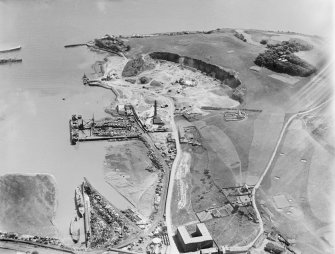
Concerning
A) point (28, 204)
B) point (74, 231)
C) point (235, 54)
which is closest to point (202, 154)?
point (74, 231)

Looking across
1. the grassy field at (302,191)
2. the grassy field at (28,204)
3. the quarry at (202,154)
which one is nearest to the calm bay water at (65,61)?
the grassy field at (28,204)

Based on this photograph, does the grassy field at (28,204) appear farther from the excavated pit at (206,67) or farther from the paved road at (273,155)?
the excavated pit at (206,67)

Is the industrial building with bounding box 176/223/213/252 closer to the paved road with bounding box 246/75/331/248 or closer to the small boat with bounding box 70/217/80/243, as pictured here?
the paved road with bounding box 246/75/331/248

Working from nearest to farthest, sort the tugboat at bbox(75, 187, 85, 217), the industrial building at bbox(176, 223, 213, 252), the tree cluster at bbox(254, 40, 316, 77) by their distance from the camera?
1. the industrial building at bbox(176, 223, 213, 252)
2. the tugboat at bbox(75, 187, 85, 217)
3. the tree cluster at bbox(254, 40, 316, 77)

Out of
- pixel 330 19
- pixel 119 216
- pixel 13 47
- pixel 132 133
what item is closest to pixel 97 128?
pixel 132 133

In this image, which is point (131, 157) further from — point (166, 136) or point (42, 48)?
point (42, 48)

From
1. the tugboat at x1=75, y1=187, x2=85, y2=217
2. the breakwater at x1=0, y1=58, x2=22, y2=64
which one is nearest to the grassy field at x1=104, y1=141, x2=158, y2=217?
the tugboat at x1=75, y1=187, x2=85, y2=217

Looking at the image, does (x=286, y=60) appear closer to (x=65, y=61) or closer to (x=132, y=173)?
(x=132, y=173)
